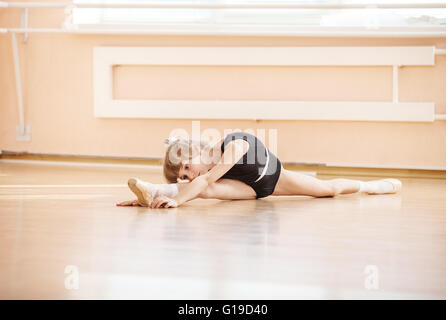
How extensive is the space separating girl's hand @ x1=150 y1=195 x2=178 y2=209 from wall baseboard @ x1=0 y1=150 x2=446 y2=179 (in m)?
1.12

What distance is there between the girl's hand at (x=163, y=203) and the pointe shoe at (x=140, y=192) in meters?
0.02

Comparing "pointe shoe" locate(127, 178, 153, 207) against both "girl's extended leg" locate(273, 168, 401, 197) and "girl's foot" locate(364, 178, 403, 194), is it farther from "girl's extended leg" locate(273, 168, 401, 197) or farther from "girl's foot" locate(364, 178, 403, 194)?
"girl's foot" locate(364, 178, 403, 194)

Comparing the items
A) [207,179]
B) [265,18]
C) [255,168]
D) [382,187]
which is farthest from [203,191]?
[265,18]

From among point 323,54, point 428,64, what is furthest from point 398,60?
point 323,54

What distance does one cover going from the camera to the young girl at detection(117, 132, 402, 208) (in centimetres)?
172

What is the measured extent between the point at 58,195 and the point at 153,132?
3.52 feet

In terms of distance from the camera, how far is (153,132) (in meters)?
2.95

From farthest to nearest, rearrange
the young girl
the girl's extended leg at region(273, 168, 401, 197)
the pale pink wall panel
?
the pale pink wall panel < the girl's extended leg at region(273, 168, 401, 197) < the young girl

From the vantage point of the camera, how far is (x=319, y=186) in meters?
2.00

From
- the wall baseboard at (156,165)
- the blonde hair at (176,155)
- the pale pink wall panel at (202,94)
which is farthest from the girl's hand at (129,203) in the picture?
the pale pink wall panel at (202,94)

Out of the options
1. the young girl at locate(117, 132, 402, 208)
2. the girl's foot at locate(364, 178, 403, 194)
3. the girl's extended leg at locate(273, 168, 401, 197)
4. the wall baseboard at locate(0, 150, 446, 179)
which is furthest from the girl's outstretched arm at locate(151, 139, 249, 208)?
the wall baseboard at locate(0, 150, 446, 179)

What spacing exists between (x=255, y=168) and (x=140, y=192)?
0.39 m

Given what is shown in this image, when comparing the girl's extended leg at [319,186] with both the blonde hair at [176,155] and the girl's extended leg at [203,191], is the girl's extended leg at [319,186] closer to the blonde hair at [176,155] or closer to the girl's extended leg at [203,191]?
the girl's extended leg at [203,191]

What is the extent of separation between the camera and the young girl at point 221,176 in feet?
5.63
